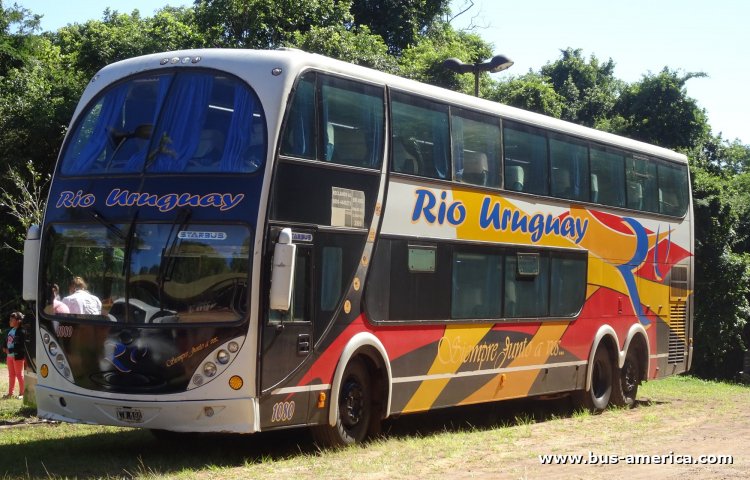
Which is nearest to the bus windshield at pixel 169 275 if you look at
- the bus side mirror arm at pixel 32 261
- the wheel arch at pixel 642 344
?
the bus side mirror arm at pixel 32 261

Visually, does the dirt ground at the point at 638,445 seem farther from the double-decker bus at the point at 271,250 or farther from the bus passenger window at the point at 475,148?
the bus passenger window at the point at 475,148

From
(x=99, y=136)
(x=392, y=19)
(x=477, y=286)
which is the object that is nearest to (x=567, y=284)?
(x=477, y=286)

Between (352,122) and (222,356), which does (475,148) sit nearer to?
(352,122)

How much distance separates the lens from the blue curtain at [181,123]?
11.5 metres

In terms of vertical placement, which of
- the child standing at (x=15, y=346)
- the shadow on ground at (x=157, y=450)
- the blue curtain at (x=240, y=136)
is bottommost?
the shadow on ground at (x=157, y=450)

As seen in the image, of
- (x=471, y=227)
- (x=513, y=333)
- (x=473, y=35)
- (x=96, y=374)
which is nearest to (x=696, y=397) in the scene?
(x=513, y=333)

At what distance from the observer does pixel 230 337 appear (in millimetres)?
10961

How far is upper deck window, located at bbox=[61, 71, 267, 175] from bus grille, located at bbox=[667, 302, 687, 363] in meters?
12.0

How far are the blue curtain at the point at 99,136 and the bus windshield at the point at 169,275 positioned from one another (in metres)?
1.01

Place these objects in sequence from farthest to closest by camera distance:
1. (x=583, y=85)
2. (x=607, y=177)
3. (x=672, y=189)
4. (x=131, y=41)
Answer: (x=583, y=85)
(x=131, y=41)
(x=672, y=189)
(x=607, y=177)

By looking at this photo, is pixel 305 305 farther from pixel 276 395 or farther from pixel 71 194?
pixel 71 194

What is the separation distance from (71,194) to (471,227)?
215 inches

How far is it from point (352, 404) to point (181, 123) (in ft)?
12.4

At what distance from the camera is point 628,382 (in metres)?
19.7
